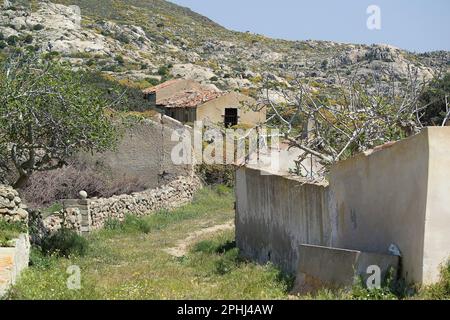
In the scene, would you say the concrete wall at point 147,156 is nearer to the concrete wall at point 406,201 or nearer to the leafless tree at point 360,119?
→ the leafless tree at point 360,119

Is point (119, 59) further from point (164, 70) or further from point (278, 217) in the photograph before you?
point (278, 217)

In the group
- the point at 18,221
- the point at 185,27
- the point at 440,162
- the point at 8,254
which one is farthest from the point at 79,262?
the point at 185,27

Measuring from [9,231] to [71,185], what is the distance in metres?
12.8

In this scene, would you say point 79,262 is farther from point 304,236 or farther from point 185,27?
point 185,27

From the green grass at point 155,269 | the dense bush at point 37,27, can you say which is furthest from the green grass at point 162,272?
the dense bush at point 37,27

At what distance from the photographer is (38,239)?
15273 millimetres

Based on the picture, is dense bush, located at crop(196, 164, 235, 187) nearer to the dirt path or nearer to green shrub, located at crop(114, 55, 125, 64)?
the dirt path

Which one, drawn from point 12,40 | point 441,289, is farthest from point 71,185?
point 12,40

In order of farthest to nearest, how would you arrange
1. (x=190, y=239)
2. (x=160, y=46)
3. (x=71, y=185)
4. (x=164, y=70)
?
(x=160, y=46), (x=164, y=70), (x=71, y=185), (x=190, y=239)

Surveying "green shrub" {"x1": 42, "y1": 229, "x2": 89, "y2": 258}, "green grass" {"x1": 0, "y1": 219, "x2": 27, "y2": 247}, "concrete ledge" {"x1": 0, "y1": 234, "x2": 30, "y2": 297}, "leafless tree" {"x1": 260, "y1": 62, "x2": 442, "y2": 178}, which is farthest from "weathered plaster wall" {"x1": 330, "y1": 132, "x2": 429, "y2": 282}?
"green shrub" {"x1": 42, "y1": 229, "x2": 89, "y2": 258}

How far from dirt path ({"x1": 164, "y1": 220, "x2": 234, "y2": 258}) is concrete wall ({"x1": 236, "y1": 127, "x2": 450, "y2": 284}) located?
11.5 ft

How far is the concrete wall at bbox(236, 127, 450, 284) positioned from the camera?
24.9 feet

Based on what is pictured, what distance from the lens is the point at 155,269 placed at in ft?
43.1
